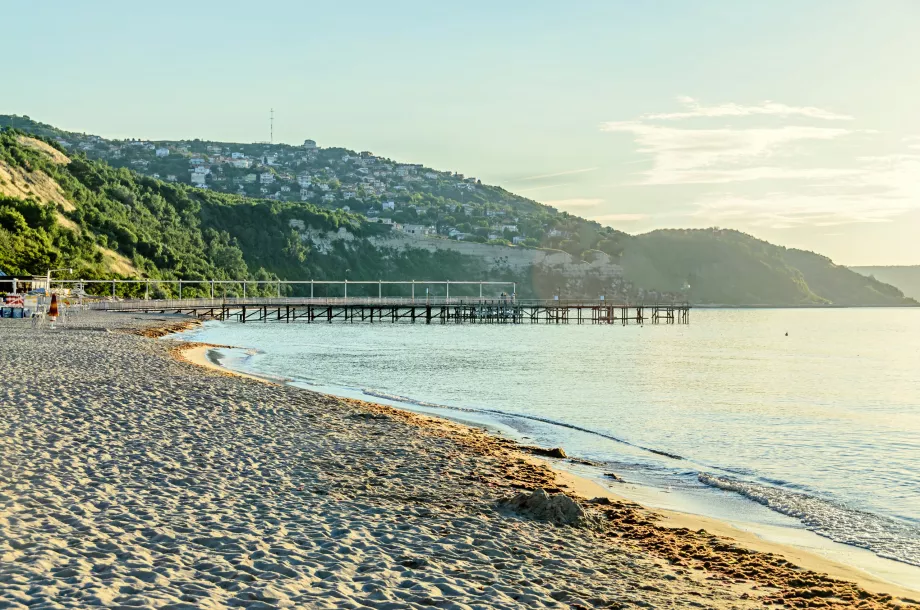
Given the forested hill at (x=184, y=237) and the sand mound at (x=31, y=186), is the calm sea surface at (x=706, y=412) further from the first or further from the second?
the sand mound at (x=31, y=186)

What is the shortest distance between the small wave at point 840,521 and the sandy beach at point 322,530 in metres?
1.87

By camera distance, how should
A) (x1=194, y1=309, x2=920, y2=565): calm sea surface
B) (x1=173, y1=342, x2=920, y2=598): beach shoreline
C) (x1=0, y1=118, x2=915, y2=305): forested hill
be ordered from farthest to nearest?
(x1=0, y1=118, x2=915, y2=305): forested hill
(x1=194, y1=309, x2=920, y2=565): calm sea surface
(x1=173, y1=342, x2=920, y2=598): beach shoreline

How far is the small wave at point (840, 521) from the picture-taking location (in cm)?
993

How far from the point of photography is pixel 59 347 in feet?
92.5

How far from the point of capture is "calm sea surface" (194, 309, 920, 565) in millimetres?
→ 12711

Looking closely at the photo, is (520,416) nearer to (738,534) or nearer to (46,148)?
(738,534)

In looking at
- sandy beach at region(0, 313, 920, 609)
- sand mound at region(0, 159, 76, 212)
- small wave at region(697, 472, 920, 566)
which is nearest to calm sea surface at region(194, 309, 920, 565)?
small wave at region(697, 472, 920, 566)

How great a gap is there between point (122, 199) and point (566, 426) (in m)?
119

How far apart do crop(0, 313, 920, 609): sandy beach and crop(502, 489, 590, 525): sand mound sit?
2cm

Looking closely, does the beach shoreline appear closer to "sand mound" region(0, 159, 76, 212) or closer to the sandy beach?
the sandy beach

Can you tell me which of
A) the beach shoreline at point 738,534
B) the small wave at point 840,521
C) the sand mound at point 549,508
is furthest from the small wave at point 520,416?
the sand mound at point 549,508

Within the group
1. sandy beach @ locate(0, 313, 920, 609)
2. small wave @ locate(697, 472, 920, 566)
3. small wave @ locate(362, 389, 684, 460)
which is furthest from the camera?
small wave @ locate(362, 389, 684, 460)

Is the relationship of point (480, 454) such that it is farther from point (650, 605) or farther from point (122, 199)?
point (122, 199)

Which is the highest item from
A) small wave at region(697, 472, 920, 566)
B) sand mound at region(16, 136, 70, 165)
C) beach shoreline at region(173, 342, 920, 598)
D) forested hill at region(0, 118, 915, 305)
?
sand mound at region(16, 136, 70, 165)
